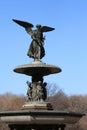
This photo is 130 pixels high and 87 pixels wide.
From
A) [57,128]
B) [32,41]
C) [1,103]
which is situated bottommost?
[57,128]

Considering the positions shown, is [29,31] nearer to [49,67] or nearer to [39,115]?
[49,67]

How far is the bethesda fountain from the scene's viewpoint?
59.4ft

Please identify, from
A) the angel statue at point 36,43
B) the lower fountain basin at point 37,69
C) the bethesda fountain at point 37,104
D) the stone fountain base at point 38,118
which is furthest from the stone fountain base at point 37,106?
the angel statue at point 36,43

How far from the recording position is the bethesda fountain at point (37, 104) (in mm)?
18109

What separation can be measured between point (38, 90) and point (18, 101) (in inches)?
2911

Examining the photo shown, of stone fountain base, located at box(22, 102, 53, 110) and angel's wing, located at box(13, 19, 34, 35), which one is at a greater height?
angel's wing, located at box(13, 19, 34, 35)

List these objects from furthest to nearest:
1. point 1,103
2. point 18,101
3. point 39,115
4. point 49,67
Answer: point 1,103, point 18,101, point 49,67, point 39,115

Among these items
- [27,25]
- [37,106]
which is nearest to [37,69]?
[37,106]

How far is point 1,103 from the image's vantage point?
367 feet

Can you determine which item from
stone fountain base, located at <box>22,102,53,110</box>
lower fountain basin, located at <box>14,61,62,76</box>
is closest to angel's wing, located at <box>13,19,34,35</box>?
lower fountain basin, located at <box>14,61,62,76</box>

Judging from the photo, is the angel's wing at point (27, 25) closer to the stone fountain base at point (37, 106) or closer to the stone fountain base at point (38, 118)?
the stone fountain base at point (37, 106)

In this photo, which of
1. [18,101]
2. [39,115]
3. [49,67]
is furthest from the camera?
[18,101]

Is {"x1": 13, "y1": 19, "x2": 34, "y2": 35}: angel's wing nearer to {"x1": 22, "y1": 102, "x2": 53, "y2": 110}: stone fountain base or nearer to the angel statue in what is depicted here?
the angel statue

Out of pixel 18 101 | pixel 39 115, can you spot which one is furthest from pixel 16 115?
pixel 18 101
